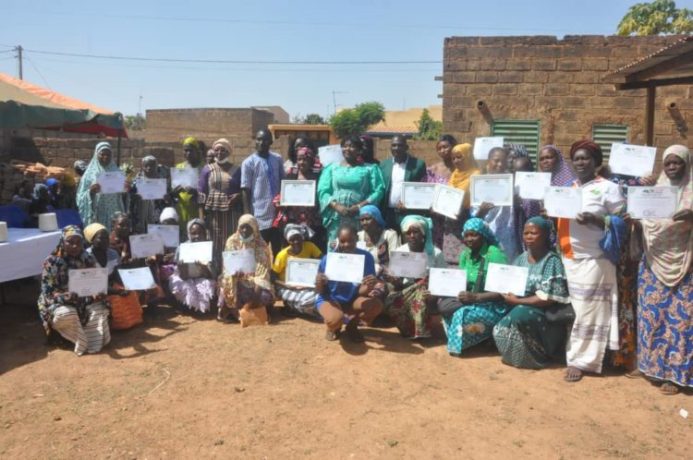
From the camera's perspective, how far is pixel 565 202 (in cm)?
448

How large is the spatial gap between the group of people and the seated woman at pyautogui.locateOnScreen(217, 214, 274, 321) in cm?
2

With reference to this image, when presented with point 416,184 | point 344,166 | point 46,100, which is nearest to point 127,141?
point 46,100

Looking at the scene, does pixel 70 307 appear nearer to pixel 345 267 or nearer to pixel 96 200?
Result: pixel 96 200

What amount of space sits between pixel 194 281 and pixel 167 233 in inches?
24.1

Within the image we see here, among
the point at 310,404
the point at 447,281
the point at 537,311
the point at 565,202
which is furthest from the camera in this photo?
the point at 447,281

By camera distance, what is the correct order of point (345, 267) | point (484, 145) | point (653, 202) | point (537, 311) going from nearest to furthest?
point (653, 202) → point (537, 311) → point (345, 267) → point (484, 145)

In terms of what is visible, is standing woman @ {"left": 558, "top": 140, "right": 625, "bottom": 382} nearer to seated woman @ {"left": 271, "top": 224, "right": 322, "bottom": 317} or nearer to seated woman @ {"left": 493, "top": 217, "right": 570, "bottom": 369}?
seated woman @ {"left": 493, "top": 217, "right": 570, "bottom": 369}

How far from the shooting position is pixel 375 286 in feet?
17.2

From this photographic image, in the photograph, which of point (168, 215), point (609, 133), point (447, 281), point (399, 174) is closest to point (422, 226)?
point (447, 281)

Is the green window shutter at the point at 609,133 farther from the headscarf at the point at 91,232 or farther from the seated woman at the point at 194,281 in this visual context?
the headscarf at the point at 91,232

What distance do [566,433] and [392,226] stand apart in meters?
3.22

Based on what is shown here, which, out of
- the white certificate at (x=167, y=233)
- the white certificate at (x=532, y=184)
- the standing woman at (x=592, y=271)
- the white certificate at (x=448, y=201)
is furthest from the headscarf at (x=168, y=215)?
the standing woman at (x=592, y=271)

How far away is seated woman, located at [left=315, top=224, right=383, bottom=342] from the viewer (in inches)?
203

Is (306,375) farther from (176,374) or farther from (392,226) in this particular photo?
(392,226)
